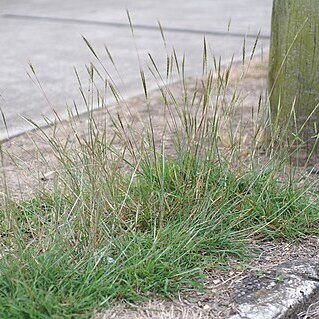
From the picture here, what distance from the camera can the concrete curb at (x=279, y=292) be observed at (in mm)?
2645

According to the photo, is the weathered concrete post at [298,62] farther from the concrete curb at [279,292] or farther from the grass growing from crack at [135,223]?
the concrete curb at [279,292]

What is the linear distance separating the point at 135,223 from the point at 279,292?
594 millimetres

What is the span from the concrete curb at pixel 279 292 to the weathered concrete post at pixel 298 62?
1023 mm

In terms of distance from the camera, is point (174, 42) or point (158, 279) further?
point (174, 42)

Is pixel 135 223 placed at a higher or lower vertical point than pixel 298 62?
lower

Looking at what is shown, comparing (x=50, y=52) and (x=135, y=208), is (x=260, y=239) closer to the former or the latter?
(x=135, y=208)

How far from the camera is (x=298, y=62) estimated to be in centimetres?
385

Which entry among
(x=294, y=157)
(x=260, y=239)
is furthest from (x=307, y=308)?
(x=294, y=157)

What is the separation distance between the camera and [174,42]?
278 inches

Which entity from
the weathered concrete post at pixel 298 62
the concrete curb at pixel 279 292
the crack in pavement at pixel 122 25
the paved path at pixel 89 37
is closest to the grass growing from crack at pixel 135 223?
the concrete curb at pixel 279 292

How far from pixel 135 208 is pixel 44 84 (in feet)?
9.42

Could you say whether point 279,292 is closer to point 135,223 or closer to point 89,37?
point 135,223

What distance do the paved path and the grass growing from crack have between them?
1.55 metres

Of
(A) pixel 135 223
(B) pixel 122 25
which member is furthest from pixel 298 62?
(B) pixel 122 25
